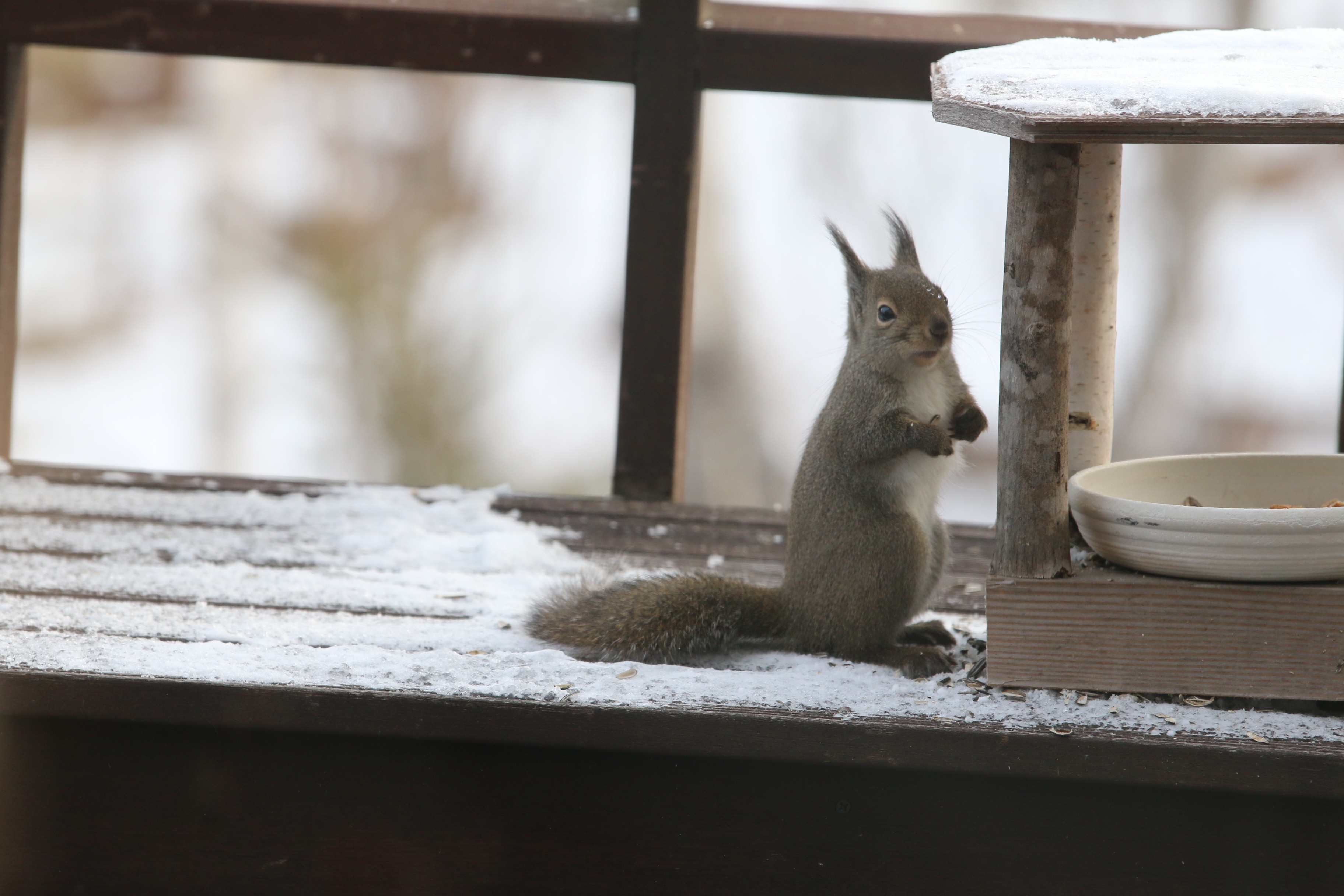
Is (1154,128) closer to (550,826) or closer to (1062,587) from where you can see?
(1062,587)

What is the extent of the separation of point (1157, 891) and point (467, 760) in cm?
76

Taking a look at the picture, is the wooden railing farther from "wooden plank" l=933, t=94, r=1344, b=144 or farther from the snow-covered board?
"wooden plank" l=933, t=94, r=1344, b=144

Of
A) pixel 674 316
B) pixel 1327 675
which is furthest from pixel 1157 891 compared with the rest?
pixel 674 316

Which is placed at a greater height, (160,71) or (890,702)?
(160,71)

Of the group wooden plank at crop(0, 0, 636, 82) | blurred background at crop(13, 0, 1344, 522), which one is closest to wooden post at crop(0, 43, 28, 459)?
wooden plank at crop(0, 0, 636, 82)

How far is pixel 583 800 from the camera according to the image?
1440mm

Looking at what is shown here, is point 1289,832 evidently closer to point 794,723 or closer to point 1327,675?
point 1327,675

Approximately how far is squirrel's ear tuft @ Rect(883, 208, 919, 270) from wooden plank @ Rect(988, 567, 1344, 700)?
54 cm

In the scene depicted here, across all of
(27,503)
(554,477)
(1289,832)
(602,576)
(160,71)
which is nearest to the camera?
(1289,832)

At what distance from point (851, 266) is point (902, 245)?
0.39 ft

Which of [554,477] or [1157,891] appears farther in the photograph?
[554,477]

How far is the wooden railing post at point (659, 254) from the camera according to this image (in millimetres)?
2498

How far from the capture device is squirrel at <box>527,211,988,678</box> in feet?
5.31

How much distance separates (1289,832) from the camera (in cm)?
136
